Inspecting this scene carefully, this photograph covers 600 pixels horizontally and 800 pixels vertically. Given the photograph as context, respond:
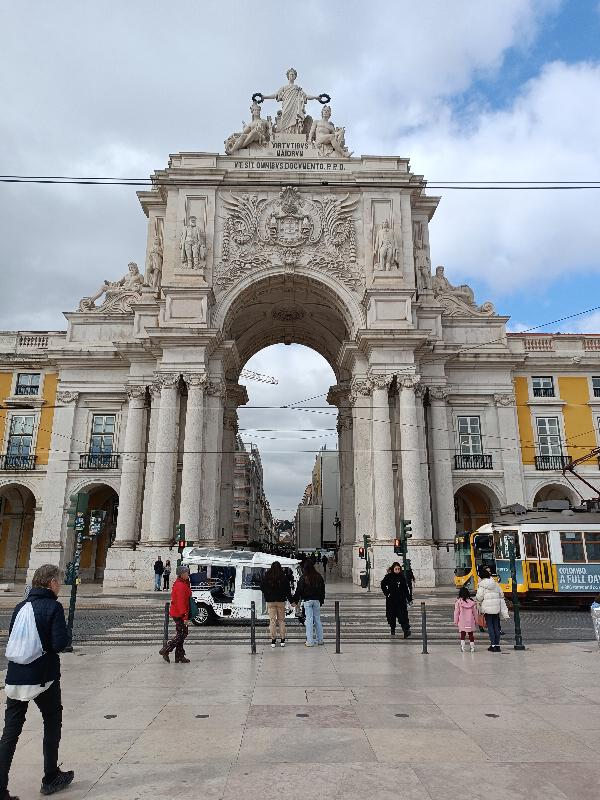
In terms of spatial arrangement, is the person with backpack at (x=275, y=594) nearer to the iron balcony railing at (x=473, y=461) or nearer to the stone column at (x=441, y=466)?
the stone column at (x=441, y=466)

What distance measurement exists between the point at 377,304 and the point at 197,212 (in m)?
11.5

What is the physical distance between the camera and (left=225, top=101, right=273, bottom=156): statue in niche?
35.5 meters

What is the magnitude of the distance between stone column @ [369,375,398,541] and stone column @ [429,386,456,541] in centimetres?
348

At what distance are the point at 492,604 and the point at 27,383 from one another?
32.3 m

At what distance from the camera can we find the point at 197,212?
34125 millimetres

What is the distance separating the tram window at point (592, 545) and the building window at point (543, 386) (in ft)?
50.3

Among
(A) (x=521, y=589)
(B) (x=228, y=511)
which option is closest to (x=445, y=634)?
(A) (x=521, y=589)

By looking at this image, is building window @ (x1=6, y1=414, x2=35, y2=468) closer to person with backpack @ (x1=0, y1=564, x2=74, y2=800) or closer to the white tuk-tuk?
the white tuk-tuk

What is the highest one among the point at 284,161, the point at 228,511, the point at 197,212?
the point at 284,161

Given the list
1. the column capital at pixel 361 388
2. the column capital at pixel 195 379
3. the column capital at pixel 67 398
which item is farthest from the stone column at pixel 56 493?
the column capital at pixel 361 388

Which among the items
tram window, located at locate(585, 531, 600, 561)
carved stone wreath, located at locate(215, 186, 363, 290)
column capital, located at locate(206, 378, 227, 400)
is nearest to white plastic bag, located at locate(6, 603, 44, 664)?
tram window, located at locate(585, 531, 600, 561)

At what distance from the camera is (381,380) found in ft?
102

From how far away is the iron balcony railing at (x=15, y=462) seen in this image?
3460cm

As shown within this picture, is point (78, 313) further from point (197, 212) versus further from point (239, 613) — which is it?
point (239, 613)
